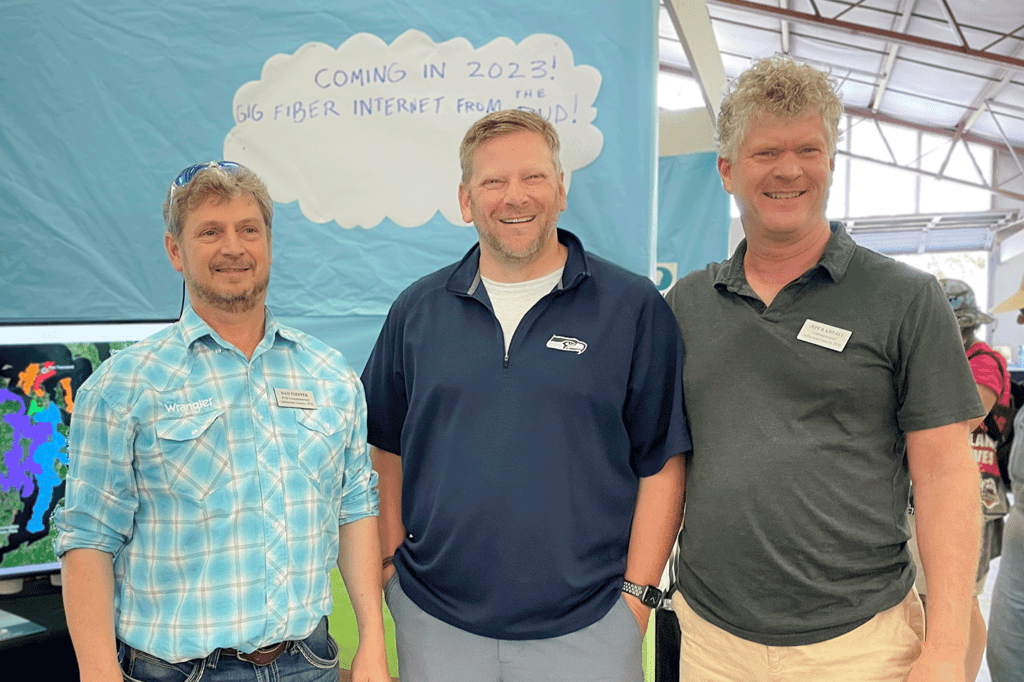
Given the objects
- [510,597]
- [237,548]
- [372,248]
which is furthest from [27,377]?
[510,597]

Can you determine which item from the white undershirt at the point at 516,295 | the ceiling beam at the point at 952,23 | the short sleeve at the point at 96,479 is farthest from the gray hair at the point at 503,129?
the ceiling beam at the point at 952,23

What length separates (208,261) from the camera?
1238mm

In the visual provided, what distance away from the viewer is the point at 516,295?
1.50 meters

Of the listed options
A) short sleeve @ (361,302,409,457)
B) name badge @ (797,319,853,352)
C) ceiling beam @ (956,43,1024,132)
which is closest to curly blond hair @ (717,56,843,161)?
name badge @ (797,319,853,352)

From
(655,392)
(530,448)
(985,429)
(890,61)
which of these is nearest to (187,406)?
A: (530,448)

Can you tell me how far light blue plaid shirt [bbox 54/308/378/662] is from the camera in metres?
1.16

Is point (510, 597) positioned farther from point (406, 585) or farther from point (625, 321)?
point (625, 321)

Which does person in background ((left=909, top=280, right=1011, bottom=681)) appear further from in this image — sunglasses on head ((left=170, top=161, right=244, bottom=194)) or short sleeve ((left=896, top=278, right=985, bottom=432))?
sunglasses on head ((left=170, top=161, right=244, bottom=194))

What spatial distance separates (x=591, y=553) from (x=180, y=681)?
735mm

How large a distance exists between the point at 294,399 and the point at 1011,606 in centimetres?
205

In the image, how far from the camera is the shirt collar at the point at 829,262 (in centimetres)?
136

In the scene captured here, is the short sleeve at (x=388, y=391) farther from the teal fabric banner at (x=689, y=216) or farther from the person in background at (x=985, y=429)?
the teal fabric banner at (x=689, y=216)

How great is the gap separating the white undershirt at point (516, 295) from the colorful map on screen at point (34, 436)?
3.02ft

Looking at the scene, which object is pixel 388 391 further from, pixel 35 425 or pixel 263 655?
pixel 35 425
